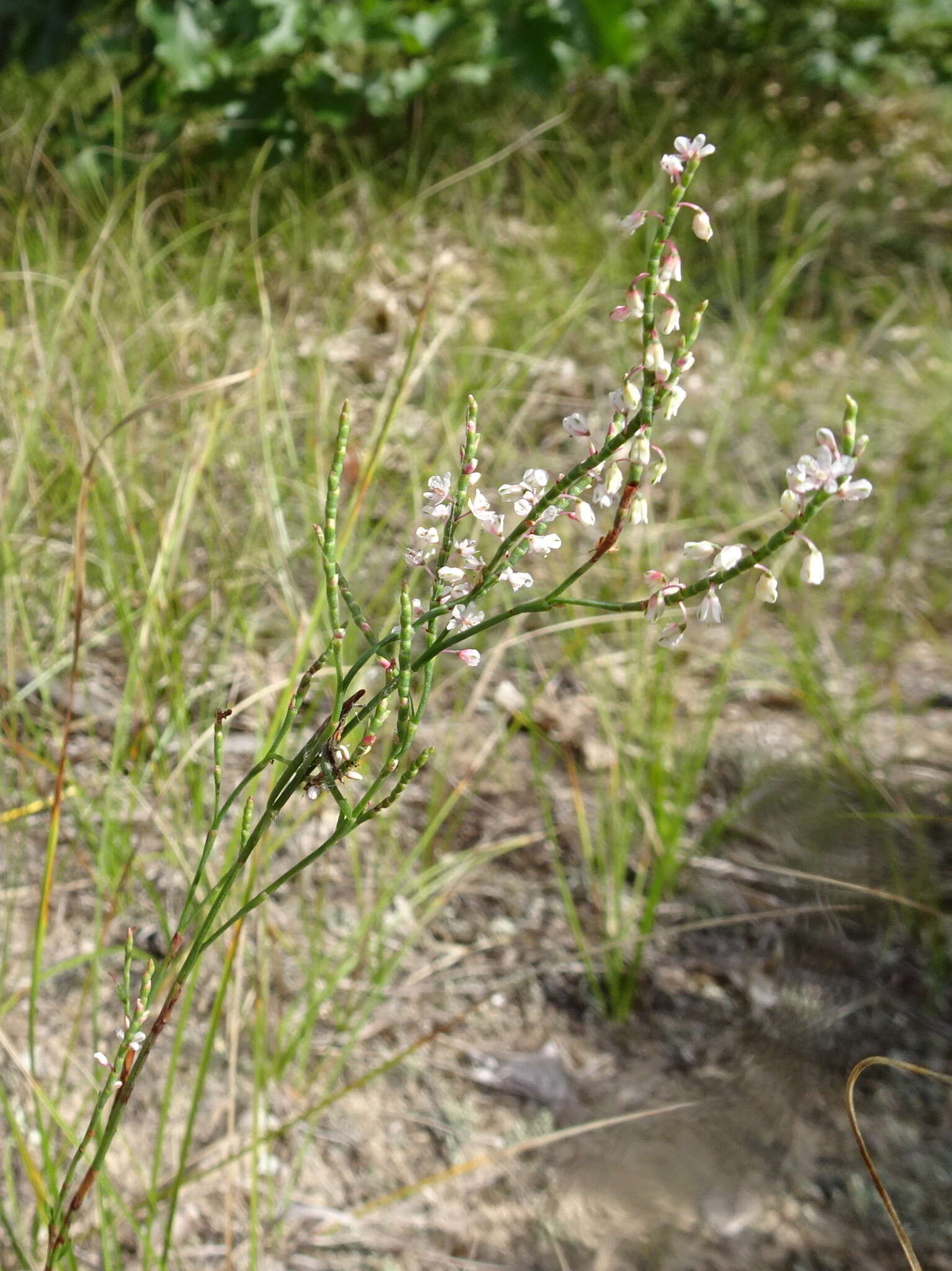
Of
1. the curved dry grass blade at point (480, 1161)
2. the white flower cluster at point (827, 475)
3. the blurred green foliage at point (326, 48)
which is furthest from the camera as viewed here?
the blurred green foliage at point (326, 48)

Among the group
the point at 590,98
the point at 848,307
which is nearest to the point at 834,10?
the point at 590,98

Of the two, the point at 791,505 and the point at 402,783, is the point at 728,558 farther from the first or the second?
the point at 402,783

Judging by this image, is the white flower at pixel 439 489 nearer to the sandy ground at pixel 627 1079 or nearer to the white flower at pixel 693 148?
the white flower at pixel 693 148

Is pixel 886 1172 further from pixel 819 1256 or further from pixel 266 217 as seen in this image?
pixel 266 217

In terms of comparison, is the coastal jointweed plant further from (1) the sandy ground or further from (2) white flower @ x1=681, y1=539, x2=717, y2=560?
(1) the sandy ground

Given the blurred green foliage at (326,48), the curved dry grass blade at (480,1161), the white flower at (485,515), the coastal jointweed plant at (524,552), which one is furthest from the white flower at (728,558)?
the blurred green foliage at (326,48)

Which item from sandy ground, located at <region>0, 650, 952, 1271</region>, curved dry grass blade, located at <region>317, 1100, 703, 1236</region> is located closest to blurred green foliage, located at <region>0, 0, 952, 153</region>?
sandy ground, located at <region>0, 650, 952, 1271</region>
